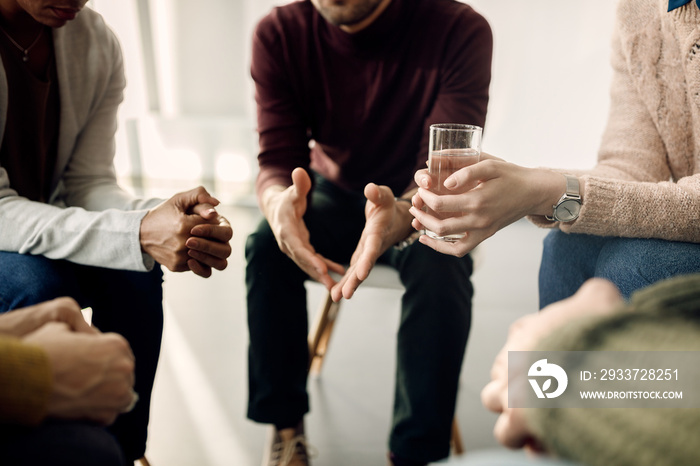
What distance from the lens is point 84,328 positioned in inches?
28.5

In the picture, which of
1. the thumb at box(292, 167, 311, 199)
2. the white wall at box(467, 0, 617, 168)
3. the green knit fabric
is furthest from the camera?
the white wall at box(467, 0, 617, 168)

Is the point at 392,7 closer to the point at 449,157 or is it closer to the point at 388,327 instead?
the point at 449,157

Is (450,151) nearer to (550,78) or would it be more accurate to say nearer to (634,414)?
(634,414)

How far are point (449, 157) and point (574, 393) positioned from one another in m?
0.56

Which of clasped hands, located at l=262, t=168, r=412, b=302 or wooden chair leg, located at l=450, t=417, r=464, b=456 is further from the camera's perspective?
wooden chair leg, located at l=450, t=417, r=464, b=456

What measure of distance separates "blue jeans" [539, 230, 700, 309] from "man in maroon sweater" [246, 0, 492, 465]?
184mm

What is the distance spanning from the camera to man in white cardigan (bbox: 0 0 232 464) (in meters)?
1.04

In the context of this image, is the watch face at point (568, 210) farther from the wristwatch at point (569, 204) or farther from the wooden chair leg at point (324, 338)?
the wooden chair leg at point (324, 338)

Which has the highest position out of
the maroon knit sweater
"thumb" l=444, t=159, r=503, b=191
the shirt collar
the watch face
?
the shirt collar

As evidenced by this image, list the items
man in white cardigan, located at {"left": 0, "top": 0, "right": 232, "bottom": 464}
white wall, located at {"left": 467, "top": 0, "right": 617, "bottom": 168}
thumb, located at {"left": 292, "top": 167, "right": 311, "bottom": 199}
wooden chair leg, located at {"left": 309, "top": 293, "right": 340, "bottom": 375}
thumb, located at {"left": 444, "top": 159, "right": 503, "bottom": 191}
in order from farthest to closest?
white wall, located at {"left": 467, "top": 0, "right": 617, "bottom": 168} < wooden chair leg, located at {"left": 309, "top": 293, "right": 340, "bottom": 375} < thumb, located at {"left": 292, "top": 167, "right": 311, "bottom": 199} < man in white cardigan, located at {"left": 0, "top": 0, "right": 232, "bottom": 464} < thumb, located at {"left": 444, "top": 159, "right": 503, "bottom": 191}

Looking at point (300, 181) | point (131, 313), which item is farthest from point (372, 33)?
point (131, 313)

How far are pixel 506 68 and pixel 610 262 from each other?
7.86ft

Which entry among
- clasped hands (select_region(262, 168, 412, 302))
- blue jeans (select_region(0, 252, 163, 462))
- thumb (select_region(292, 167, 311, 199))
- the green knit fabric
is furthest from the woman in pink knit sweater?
blue jeans (select_region(0, 252, 163, 462))

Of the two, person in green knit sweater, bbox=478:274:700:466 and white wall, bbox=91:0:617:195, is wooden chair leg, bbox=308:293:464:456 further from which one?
white wall, bbox=91:0:617:195
